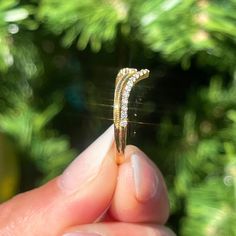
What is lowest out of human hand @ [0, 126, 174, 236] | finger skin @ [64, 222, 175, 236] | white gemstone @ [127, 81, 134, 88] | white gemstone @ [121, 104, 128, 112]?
finger skin @ [64, 222, 175, 236]

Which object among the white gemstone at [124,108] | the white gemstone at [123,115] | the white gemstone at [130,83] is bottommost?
the white gemstone at [123,115]

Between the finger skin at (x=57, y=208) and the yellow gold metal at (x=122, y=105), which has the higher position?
the yellow gold metal at (x=122, y=105)

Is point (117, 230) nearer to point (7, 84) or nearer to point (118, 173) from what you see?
point (118, 173)

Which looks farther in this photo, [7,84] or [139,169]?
[7,84]

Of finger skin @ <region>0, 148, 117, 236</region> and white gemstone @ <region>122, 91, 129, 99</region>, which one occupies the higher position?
white gemstone @ <region>122, 91, 129, 99</region>

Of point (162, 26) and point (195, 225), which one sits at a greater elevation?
point (162, 26)

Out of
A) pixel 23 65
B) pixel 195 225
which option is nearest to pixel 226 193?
pixel 195 225
